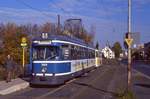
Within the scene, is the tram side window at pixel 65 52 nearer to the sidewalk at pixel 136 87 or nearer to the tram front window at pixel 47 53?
the tram front window at pixel 47 53

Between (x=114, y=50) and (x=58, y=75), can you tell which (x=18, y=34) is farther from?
(x=114, y=50)

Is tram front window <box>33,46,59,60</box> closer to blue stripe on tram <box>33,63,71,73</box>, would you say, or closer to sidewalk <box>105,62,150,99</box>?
blue stripe on tram <box>33,63,71,73</box>

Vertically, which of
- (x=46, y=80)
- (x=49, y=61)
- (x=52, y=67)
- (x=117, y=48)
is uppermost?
(x=117, y=48)

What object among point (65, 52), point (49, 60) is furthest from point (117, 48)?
point (49, 60)

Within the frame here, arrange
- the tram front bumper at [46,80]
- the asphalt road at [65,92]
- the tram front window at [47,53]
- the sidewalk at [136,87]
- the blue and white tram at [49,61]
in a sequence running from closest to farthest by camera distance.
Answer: the asphalt road at [65,92] < the sidewalk at [136,87] < the tram front bumper at [46,80] < the blue and white tram at [49,61] < the tram front window at [47,53]

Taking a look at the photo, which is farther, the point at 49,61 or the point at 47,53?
the point at 47,53

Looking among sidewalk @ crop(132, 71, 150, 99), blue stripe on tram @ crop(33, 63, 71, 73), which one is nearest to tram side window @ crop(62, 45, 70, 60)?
blue stripe on tram @ crop(33, 63, 71, 73)

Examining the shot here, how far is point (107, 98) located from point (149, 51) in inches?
4685

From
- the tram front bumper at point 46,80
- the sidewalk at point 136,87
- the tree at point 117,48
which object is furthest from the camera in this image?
the tree at point 117,48

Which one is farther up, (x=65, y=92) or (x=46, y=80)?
(x=46, y=80)

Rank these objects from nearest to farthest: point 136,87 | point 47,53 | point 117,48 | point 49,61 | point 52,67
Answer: point 52,67 → point 49,61 → point 47,53 → point 136,87 → point 117,48

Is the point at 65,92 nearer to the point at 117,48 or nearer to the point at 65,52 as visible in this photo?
the point at 65,52

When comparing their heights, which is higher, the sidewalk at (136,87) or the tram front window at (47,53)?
the tram front window at (47,53)

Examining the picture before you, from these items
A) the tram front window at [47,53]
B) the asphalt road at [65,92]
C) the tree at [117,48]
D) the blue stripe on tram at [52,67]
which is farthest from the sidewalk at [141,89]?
the tree at [117,48]
